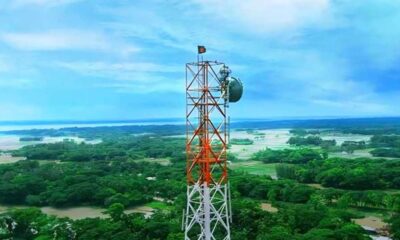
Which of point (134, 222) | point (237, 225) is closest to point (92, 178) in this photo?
point (134, 222)

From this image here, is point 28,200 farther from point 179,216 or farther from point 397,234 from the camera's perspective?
point 397,234

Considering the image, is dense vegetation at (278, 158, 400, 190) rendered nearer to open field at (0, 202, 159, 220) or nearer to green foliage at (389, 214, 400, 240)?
open field at (0, 202, 159, 220)

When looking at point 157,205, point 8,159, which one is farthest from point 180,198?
point 8,159

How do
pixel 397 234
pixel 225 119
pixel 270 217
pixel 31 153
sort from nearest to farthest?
pixel 225 119
pixel 397 234
pixel 270 217
pixel 31 153

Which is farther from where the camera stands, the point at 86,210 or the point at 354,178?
the point at 354,178

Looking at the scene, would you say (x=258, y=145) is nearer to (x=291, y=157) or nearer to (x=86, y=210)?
(x=291, y=157)

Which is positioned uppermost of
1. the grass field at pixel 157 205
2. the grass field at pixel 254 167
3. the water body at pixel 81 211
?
the grass field at pixel 254 167

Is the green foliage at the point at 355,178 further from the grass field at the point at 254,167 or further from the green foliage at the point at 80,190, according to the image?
the green foliage at the point at 80,190

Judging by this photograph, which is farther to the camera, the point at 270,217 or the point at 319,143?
the point at 319,143

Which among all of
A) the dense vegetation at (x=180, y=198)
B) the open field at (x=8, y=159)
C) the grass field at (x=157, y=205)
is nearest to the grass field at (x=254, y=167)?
the dense vegetation at (x=180, y=198)
